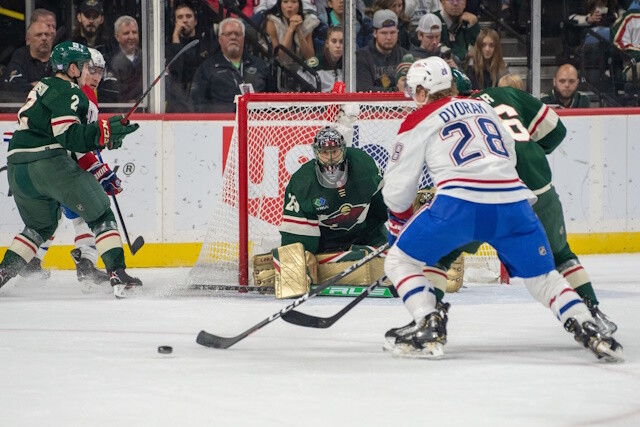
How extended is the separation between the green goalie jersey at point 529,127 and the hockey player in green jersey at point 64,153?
2.05 metres

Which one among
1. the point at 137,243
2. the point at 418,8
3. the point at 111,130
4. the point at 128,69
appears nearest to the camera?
the point at 111,130

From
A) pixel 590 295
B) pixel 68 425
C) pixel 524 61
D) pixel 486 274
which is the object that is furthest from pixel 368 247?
pixel 68 425

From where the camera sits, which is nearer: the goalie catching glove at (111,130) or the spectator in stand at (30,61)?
the goalie catching glove at (111,130)

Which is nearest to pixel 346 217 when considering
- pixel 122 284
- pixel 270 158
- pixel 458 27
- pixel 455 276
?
pixel 455 276

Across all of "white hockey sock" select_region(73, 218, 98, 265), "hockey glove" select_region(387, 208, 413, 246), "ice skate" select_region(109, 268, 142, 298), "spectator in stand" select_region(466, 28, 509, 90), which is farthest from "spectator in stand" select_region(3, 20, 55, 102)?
"hockey glove" select_region(387, 208, 413, 246)

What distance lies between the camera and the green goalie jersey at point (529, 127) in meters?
4.61

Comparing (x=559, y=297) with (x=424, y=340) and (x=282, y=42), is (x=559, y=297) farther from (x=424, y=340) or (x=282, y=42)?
(x=282, y=42)

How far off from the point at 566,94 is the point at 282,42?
6.03 ft

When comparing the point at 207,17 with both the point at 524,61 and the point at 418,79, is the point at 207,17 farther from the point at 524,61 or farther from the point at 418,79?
the point at 418,79

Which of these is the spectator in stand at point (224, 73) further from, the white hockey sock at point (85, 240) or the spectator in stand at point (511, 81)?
the spectator in stand at point (511, 81)

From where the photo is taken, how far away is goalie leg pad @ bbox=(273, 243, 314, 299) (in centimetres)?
590

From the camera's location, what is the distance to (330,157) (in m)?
6.00

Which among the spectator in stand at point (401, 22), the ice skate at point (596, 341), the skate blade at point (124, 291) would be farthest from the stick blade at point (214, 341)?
the spectator in stand at point (401, 22)

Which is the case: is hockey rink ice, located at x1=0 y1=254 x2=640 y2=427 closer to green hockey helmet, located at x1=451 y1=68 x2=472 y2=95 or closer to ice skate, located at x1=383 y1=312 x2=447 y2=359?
ice skate, located at x1=383 y1=312 x2=447 y2=359
